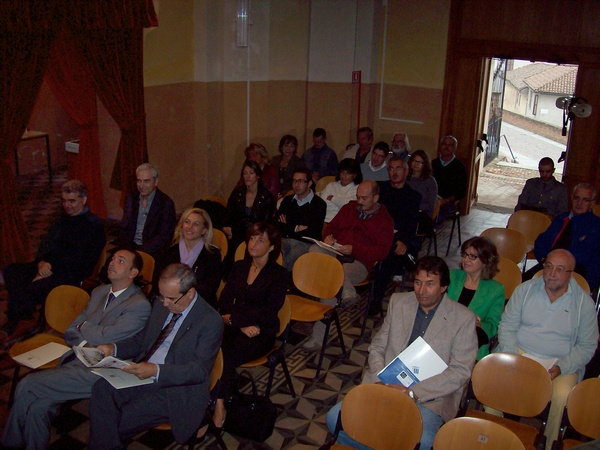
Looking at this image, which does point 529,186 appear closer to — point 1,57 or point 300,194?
point 300,194

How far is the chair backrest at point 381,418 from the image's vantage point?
3.20m

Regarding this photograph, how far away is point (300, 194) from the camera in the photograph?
6.29 m

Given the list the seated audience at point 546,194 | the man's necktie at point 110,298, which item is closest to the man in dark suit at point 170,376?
the man's necktie at point 110,298

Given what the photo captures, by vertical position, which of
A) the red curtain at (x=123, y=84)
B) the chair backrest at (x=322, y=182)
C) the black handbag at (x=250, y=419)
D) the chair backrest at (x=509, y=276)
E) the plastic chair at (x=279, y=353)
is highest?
the red curtain at (x=123, y=84)

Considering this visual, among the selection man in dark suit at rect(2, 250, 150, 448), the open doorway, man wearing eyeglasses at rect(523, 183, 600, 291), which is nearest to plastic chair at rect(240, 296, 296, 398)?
man in dark suit at rect(2, 250, 150, 448)

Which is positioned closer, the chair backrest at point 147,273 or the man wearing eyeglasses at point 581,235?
the chair backrest at point 147,273

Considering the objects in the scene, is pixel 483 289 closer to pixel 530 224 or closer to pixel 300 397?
pixel 300 397

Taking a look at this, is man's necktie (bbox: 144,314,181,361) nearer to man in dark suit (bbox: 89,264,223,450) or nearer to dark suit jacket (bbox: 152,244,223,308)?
man in dark suit (bbox: 89,264,223,450)

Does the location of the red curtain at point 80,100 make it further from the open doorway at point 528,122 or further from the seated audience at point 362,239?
the open doorway at point 528,122

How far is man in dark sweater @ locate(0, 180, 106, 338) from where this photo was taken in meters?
5.18

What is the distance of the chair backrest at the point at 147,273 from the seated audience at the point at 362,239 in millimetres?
1475

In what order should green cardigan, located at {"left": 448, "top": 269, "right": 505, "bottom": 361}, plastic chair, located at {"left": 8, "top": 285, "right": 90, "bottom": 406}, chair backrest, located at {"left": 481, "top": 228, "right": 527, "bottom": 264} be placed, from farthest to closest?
chair backrest, located at {"left": 481, "top": 228, "right": 527, "bottom": 264}
green cardigan, located at {"left": 448, "top": 269, "right": 505, "bottom": 361}
plastic chair, located at {"left": 8, "top": 285, "right": 90, "bottom": 406}

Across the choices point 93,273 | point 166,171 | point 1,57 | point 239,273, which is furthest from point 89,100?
point 239,273

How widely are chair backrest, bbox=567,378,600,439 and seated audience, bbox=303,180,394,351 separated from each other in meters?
2.40
